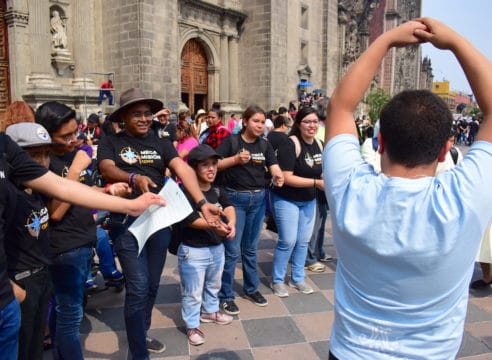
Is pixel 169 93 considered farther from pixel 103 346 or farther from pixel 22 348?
pixel 22 348

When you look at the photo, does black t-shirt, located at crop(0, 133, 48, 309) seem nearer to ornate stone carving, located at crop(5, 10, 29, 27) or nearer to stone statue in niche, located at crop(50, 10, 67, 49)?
ornate stone carving, located at crop(5, 10, 29, 27)

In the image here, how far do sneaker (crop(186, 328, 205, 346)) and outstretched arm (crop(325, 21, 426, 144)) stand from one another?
272 cm

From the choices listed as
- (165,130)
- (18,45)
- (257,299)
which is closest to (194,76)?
(18,45)

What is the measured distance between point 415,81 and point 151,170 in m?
58.2

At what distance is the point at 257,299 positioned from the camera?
14.8 ft

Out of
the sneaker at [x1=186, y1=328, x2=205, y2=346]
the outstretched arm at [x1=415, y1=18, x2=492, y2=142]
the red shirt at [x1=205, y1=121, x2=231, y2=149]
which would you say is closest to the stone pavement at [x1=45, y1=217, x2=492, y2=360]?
the sneaker at [x1=186, y1=328, x2=205, y2=346]

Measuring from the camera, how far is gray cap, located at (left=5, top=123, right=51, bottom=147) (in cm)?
244

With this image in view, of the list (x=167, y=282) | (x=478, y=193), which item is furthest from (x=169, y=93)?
(x=478, y=193)

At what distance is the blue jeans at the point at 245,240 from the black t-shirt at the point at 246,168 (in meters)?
0.08

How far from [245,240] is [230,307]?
715 millimetres

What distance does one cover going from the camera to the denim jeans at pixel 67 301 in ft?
9.45

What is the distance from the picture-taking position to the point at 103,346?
3.67 meters

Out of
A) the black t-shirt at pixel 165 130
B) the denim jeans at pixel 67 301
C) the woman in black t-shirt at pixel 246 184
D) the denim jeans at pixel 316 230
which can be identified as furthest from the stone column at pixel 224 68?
the denim jeans at pixel 67 301

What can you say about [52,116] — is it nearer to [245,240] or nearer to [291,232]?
[245,240]
